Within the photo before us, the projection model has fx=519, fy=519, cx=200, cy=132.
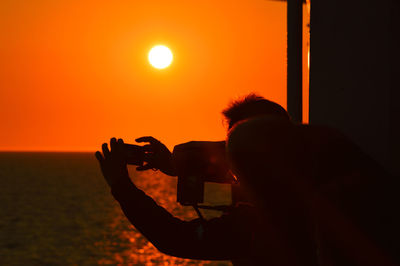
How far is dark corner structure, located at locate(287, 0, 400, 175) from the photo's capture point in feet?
5.95

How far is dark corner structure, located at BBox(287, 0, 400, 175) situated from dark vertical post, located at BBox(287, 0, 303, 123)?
0.76m

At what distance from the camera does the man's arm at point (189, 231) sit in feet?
4.31

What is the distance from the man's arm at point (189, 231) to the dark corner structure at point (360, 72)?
2.57ft

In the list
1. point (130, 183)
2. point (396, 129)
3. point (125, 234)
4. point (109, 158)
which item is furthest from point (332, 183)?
point (125, 234)

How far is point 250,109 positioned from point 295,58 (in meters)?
1.70

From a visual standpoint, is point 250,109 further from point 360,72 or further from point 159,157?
point 159,157

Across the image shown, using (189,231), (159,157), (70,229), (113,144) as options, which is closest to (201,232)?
(189,231)

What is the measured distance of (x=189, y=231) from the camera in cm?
133

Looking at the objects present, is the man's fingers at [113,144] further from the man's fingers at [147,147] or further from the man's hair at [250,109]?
the man's fingers at [147,147]

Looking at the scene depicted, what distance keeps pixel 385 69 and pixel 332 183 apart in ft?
2.97

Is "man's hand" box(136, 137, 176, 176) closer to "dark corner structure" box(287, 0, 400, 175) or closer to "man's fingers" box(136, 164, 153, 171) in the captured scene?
"man's fingers" box(136, 164, 153, 171)

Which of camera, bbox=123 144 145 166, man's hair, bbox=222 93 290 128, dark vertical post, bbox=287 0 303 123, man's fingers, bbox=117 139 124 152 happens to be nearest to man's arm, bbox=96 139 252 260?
man's fingers, bbox=117 139 124 152

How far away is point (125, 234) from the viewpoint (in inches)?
2827

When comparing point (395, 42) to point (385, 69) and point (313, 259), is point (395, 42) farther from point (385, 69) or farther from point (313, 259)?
point (313, 259)
